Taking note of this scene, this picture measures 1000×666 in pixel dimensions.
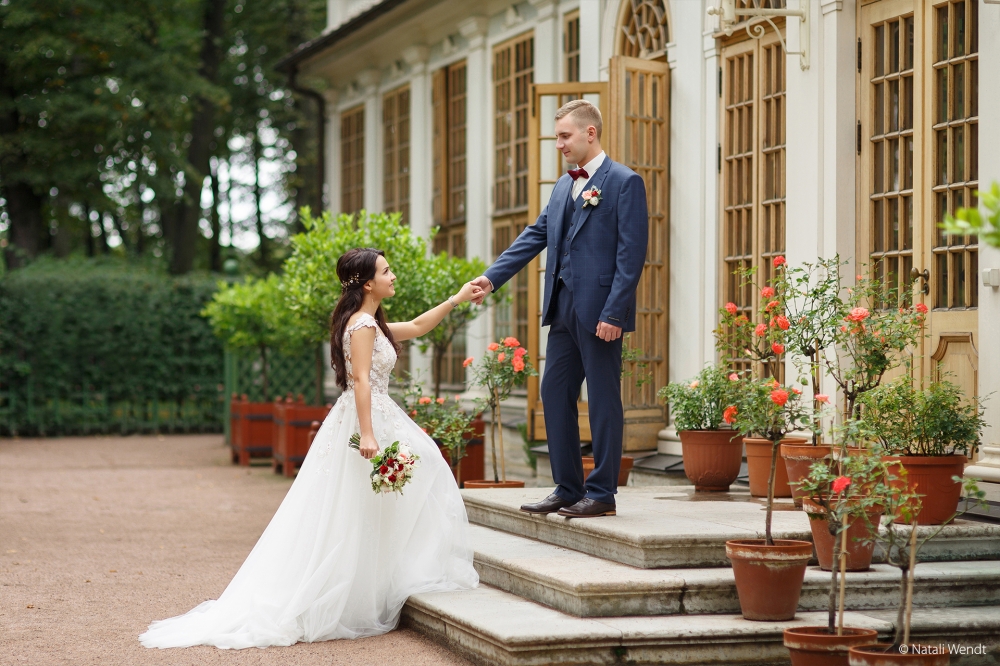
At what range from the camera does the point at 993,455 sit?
21.1 ft

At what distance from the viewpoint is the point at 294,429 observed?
12562mm

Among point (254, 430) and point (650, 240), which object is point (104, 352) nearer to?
point (254, 430)

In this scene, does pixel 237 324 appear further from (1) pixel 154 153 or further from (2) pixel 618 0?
(1) pixel 154 153

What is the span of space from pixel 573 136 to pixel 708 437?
250 centimetres

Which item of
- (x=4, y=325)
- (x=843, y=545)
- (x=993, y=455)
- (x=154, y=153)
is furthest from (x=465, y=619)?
(x=154, y=153)

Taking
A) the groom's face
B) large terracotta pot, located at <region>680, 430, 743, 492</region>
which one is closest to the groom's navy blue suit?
the groom's face

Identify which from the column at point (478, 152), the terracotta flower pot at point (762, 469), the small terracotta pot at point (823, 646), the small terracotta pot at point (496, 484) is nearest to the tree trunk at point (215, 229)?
the column at point (478, 152)

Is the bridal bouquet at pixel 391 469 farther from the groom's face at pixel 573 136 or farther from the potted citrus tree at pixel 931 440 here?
the potted citrus tree at pixel 931 440

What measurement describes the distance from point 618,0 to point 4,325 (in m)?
11.9

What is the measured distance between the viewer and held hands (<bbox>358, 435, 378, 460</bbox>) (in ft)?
18.3

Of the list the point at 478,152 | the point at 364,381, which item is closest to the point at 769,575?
the point at 364,381

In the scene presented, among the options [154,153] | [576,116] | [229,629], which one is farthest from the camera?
[154,153]

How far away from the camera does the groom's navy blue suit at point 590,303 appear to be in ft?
18.8

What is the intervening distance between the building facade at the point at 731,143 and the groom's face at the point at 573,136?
121 centimetres
